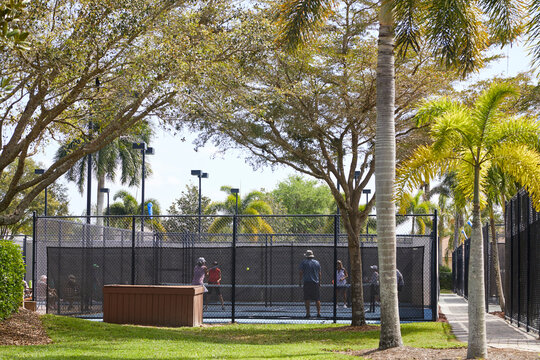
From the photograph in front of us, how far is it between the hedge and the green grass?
0.80m

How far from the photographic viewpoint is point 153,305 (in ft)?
51.0

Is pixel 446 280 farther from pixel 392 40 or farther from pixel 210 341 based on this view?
pixel 392 40

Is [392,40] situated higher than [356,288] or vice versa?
[392,40]

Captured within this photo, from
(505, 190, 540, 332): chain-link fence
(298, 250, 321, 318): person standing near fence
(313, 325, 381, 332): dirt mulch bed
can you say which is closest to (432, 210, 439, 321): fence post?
(505, 190, 540, 332): chain-link fence

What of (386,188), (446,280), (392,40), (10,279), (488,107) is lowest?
(446,280)

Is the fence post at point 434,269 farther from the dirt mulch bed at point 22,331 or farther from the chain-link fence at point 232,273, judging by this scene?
the dirt mulch bed at point 22,331

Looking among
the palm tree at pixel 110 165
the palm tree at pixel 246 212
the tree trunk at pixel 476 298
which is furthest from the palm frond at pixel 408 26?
the palm tree at pixel 110 165

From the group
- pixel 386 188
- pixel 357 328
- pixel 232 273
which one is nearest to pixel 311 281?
pixel 232 273

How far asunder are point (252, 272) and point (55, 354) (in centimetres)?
981

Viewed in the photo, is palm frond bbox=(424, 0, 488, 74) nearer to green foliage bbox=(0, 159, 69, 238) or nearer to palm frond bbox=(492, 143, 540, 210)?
palm frond bbox=(492, 143, 540, 210)

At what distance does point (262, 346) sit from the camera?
473 inches

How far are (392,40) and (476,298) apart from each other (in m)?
4.66

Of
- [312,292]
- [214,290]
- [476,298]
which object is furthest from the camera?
[214,290]

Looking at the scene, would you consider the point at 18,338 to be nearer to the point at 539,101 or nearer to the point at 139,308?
the point at 139,308
